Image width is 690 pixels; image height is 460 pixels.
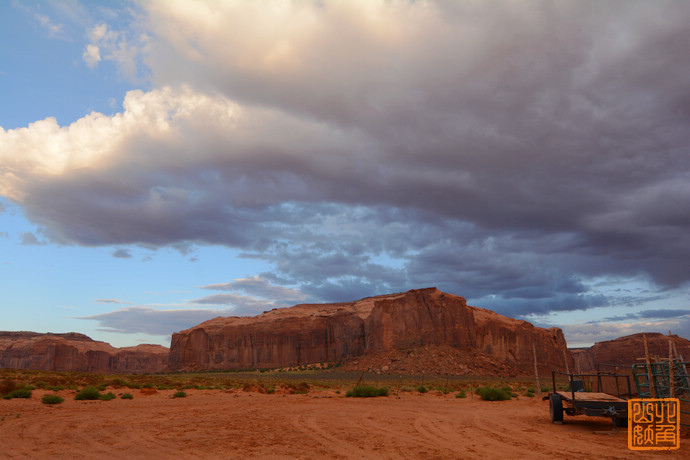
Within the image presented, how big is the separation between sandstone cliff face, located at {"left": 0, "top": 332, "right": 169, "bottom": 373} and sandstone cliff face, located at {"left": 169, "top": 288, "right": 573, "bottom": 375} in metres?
43.8

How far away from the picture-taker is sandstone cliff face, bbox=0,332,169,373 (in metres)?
147

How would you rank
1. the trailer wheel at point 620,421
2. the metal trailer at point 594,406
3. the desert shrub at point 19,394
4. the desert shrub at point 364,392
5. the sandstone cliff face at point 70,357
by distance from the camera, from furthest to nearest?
the sandstone cliff face at point 70,357 → the desert shrub at point 364,392 → the desert shrub at point 19,394 → the trailer wheel at point 620,421 → the metal trailer at point 594,406

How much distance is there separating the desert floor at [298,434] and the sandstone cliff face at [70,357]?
155 metres

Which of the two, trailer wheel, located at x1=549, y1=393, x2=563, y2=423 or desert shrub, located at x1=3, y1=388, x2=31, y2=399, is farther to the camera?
desert shrub, located at x1=3, y1=388, x2=31, y2=399

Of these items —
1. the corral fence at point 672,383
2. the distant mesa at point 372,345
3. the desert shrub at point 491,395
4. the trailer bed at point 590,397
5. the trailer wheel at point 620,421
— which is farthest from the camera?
the distant mesa at point 372,345

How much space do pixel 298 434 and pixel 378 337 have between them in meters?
82.9

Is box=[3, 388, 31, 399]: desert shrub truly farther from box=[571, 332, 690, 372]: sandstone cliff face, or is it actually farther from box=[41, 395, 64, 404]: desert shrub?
box=[571, 332, 690, 372]: sandstone cliff face

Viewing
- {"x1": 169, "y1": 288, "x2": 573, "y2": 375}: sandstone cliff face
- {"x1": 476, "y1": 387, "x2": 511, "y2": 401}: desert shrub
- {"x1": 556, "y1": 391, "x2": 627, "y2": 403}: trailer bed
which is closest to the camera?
{"x1": 556, "y1": 391, "x2": 627, "y2": 403}: trailer bed

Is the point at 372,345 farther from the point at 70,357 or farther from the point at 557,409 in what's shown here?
the point at 70,357

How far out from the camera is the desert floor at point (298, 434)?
10.4 metres

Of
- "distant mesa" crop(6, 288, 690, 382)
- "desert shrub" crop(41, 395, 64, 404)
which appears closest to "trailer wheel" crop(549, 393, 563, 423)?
"desert shrub" crop(41, 395, 64, 404)

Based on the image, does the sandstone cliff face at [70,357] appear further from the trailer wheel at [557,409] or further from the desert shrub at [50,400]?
the trailer wheel at [557,409]

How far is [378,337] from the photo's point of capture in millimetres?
93750

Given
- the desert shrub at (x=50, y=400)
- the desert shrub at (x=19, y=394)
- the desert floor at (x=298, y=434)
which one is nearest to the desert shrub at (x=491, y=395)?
the desert floor at (x=298, y=434)
